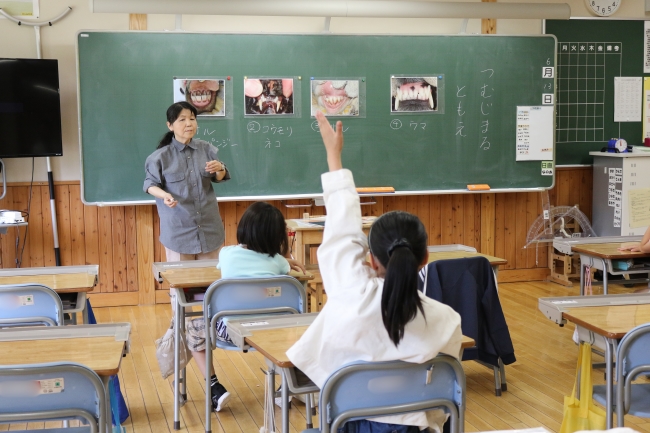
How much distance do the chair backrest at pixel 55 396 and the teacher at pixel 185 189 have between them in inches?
94.4

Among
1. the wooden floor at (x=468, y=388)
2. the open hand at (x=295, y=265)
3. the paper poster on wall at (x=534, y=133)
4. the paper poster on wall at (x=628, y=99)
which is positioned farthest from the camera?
the paper poster on wall at (x=628, y=99)

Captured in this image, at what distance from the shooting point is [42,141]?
18.7 ft

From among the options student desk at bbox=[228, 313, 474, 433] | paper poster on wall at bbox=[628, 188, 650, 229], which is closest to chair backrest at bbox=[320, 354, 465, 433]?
student desk at bbox=[228, 313, 474, 433]

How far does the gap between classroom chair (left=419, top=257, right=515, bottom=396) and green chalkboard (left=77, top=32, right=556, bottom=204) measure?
2.59 meters

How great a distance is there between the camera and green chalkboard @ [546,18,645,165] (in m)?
6.93

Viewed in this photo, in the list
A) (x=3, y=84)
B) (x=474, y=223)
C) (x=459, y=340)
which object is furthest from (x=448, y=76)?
(x=459, y=340)

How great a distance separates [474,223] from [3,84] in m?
4.02

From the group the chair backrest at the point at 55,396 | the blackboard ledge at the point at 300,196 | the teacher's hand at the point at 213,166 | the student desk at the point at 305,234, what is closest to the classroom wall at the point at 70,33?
the blackboard ledge at the point at 300,196

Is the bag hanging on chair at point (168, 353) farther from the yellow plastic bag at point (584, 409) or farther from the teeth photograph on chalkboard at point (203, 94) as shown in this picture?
the teeth photograph on chalkboard at point (203, 94)

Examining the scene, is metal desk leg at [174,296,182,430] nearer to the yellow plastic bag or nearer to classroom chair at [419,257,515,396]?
classroom chair at [419,257,515,396]

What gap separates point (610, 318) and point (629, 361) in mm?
225

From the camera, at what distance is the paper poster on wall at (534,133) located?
6691mm

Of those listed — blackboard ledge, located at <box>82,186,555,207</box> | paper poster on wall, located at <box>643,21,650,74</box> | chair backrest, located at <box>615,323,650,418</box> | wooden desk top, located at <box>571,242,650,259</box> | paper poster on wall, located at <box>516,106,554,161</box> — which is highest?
paper poster on wall, located at <box>643,21,650,74</box>

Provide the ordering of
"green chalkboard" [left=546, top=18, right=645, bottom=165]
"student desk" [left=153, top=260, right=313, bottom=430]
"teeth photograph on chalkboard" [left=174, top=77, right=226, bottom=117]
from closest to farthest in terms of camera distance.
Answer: "student desk" [left=153, top=260, right=313, bottom=430]
"teeth photograph on chalkboard" [left=174, top=77, right=226, bottom=117]
"green chalkboard" [left=546, top=18, right=645, bottom=165]
